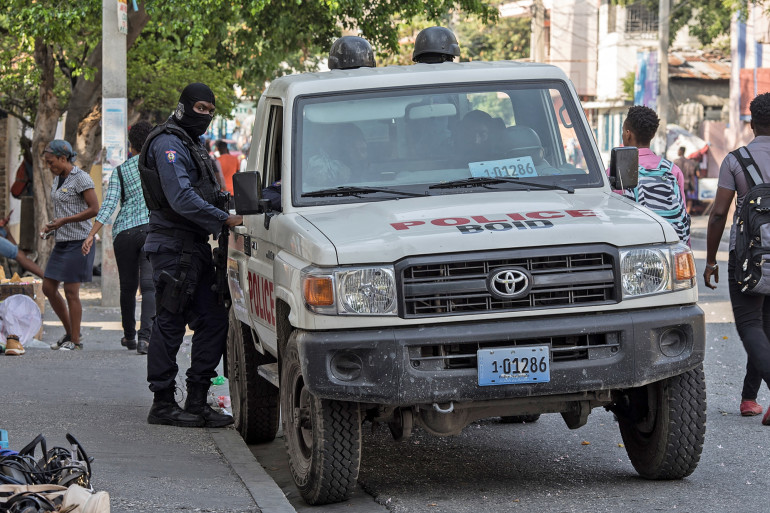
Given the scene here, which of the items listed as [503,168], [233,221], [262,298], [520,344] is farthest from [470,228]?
[233,221]

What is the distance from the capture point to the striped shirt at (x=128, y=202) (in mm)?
10742

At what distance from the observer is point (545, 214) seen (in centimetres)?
571

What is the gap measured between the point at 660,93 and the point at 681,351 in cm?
2745

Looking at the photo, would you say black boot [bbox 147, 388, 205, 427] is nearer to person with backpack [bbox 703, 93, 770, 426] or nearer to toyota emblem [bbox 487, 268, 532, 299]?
toyota emblem [bbox 487, 268, 532, 299]

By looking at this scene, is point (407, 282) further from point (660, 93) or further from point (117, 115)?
point (660, 93)

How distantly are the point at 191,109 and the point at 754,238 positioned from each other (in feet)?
11.0

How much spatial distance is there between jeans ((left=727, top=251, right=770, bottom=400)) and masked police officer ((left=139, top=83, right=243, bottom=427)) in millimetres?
2979

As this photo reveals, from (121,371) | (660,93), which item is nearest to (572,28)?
(660,93)

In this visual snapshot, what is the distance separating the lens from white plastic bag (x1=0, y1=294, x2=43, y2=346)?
36.2 feet

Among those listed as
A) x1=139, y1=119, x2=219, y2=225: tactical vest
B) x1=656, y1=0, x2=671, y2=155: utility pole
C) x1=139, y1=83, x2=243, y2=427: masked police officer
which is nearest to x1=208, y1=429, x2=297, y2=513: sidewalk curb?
x1=139, y1=83, x2=243, y2=427: masked police officer

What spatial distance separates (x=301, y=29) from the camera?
18.5 metres

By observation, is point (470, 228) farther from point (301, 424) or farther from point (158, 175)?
point (158, 175)

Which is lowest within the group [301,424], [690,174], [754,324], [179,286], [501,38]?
[690,174]

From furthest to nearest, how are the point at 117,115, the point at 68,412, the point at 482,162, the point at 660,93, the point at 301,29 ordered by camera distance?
the point at 660,93
the point at 301,29
the point at 117,115
the point at 68,412
the point at 482,162
